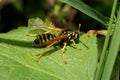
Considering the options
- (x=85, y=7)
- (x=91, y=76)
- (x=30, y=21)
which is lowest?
(x=91, y=76)

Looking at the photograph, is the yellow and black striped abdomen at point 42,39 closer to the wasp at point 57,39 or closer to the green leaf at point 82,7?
the wasp at point 57,39

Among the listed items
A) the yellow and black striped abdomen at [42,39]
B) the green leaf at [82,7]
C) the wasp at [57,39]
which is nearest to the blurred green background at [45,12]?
the wasp at [57,39]

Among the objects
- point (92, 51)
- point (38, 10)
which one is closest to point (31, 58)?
point (92, 51)

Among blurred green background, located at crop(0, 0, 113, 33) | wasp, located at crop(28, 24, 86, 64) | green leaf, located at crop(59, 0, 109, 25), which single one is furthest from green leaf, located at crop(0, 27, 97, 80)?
blurred green background, located at crop(0, 0, 113, 33)

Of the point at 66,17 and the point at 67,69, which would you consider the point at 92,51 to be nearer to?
the point at 67,69

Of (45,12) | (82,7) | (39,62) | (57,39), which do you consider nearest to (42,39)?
→ (57,39)

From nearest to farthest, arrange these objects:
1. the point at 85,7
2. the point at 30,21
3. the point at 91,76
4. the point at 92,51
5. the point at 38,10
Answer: the point at 85,7
the point at 91,76
the point at 92,51
the point at 30,21
the point at 38,10
